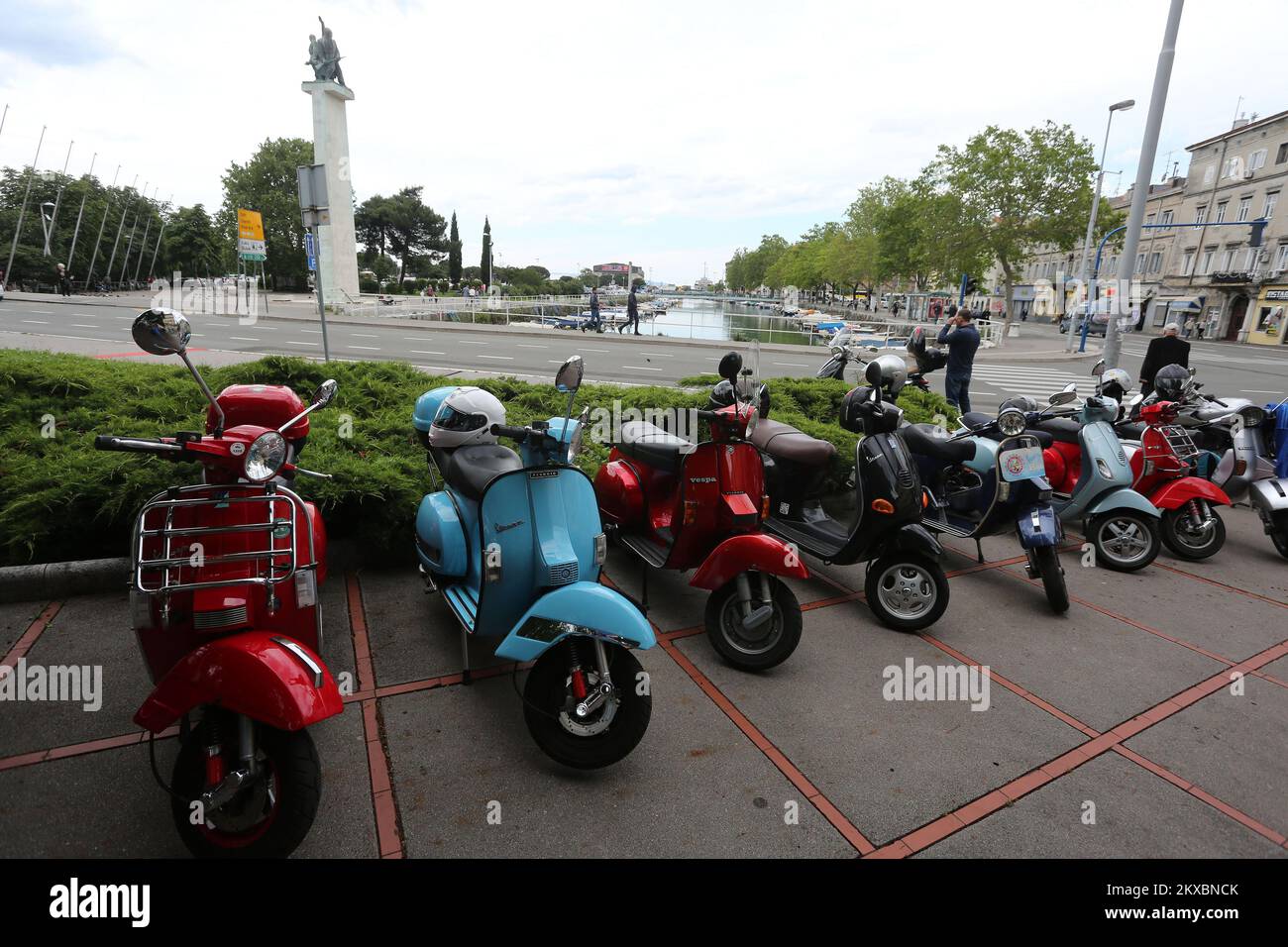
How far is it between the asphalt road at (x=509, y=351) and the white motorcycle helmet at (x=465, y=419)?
9.13 m

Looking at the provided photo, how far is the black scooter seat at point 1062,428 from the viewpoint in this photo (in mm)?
5461

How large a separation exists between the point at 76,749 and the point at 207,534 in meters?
1.13

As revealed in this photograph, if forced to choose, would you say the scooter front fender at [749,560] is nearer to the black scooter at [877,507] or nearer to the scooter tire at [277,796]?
the black scooter at [877,507]

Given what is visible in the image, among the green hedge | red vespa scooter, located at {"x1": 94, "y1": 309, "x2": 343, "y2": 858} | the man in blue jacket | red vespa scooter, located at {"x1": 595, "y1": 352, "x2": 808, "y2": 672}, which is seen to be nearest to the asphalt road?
the man in blue jacket

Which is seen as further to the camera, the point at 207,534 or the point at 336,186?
the point at 336,186

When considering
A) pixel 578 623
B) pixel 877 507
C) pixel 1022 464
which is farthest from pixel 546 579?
pixel 1022 464

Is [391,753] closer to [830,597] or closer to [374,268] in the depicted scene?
[830,597]

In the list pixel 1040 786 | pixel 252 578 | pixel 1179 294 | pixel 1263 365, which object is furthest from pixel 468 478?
pixel 1179 294

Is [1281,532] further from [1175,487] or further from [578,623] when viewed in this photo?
[578,623]

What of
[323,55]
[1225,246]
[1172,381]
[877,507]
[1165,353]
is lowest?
[877,507]

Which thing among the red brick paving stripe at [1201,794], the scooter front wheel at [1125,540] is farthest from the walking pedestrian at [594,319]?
the red brick paving stripe at [1201,794]

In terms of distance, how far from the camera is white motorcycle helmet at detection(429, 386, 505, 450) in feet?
10.7

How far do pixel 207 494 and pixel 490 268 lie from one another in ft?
235

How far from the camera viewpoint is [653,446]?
4301mm
